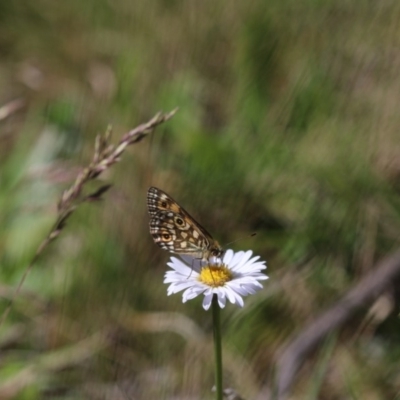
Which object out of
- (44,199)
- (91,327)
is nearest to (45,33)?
(44,199)

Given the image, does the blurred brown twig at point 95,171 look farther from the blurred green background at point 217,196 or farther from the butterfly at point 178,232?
the blurred green background at point 217,196

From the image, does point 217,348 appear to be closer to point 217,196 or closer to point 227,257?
point 227,257

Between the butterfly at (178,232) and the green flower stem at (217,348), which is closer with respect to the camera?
the green flower stem at (217,348)

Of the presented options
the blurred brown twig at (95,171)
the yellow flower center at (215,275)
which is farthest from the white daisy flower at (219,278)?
the blurred brown twig at (95,171)

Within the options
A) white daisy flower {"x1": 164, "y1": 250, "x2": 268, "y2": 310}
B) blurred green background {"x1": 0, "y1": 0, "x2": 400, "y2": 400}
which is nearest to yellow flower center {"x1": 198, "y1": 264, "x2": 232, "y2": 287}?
white daisy flower {"x1": 164, "y1": 250, "x2": 268, "y2": 310}

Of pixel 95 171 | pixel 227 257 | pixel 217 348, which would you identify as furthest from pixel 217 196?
pixel 217 348
